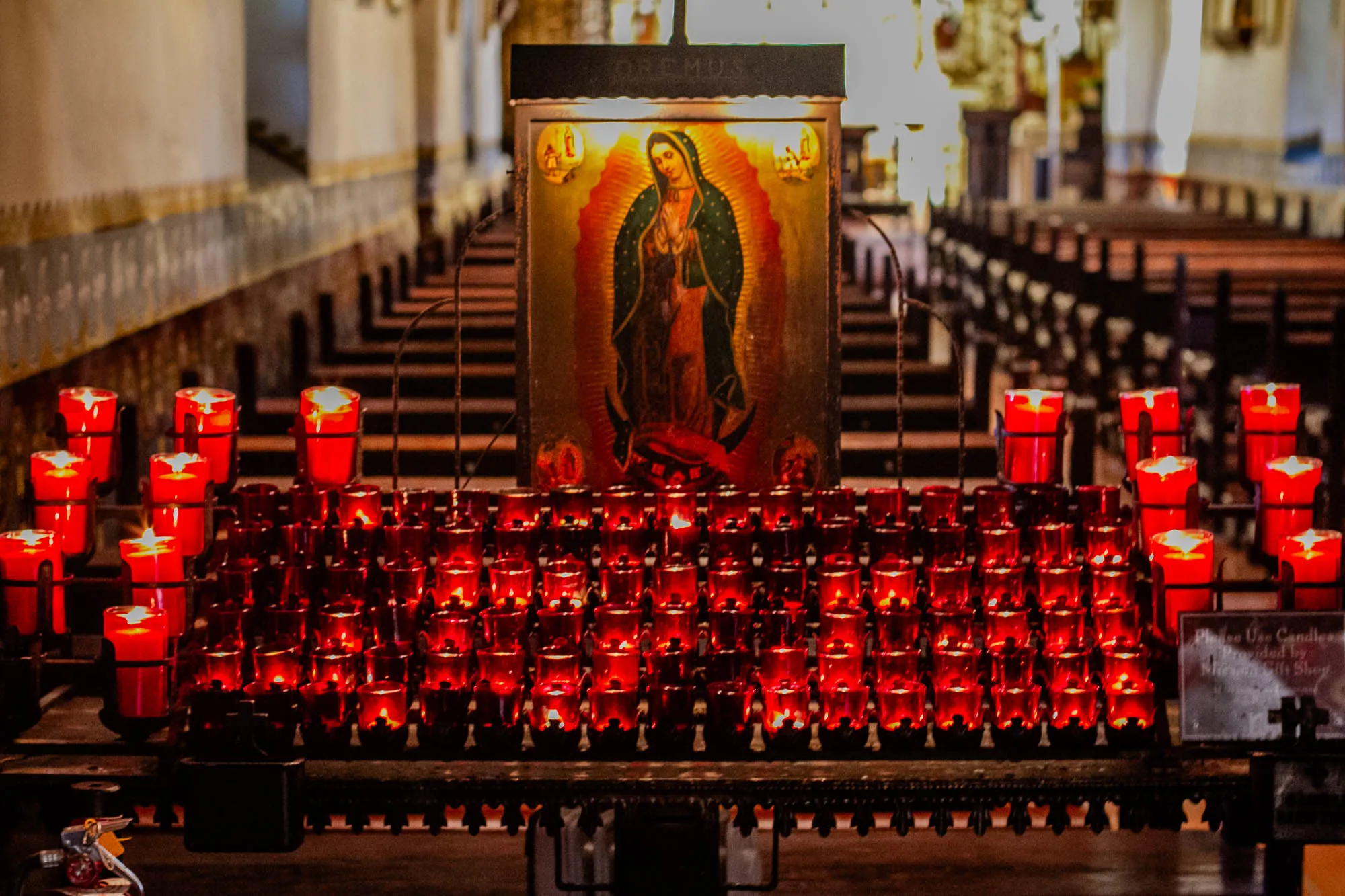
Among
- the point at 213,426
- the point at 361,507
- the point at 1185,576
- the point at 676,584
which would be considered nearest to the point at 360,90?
the point at 213,426

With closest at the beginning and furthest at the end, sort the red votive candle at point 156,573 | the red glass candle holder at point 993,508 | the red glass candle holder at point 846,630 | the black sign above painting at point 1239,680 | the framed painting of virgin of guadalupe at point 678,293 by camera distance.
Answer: the black sign above painting at point 1239,680 → the red glass candle holder at point 846,630 → the red votive candle at point 156,573 → the red glass candle holder at point 993,508 → the framed painting of virgin of guadalupe at point 678,293

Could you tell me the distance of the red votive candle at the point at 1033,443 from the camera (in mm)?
4906

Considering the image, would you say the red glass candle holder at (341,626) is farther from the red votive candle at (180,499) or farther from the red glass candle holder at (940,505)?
the red glass candle holder at (940,505)

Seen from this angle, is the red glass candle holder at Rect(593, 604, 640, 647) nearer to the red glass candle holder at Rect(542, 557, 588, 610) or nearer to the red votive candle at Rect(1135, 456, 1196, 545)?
the red glass candle holder at Rect(542, 557, 588, 610)

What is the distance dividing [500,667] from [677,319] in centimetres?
143

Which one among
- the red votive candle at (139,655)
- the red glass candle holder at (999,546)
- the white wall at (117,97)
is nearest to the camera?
the red votive candle at (139,655)

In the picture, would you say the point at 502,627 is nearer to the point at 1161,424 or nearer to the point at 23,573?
the point at 23,573

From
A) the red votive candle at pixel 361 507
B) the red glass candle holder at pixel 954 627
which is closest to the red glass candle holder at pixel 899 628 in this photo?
the red glass candle holder at pixel 954 627

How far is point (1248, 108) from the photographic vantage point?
20297 millimetres

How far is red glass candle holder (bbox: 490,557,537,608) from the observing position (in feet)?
14.3

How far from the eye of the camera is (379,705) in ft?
13.3

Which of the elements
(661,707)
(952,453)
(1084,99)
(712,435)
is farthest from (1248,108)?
(661,707)

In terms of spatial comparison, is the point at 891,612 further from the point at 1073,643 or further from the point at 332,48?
the point at 332,48

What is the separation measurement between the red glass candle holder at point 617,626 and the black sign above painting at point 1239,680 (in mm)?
1152
